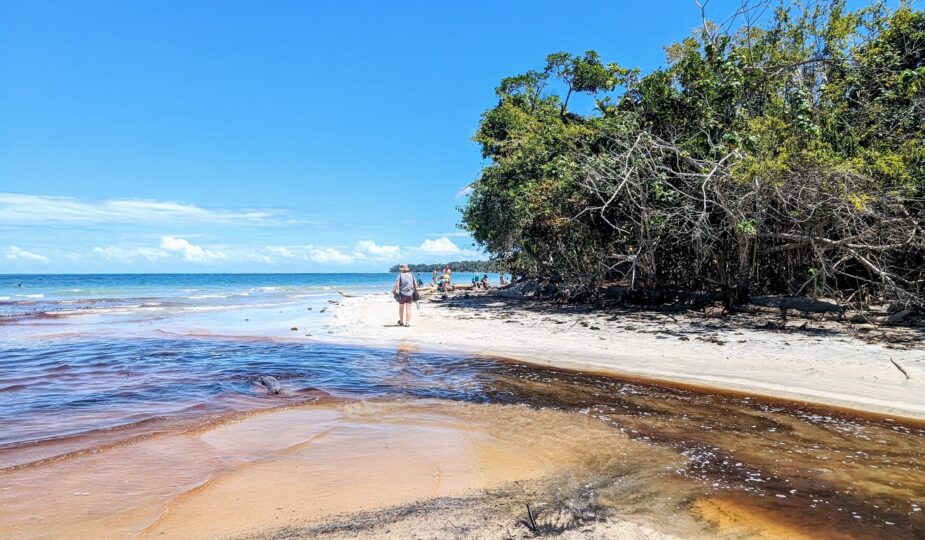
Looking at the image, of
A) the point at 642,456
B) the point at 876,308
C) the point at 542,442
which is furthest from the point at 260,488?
the point at 876,308

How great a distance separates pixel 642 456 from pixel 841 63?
12.9 meters

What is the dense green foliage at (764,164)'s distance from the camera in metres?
10.9

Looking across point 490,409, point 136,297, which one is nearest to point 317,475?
point 490,409

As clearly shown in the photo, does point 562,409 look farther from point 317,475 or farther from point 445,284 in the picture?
point 445,284

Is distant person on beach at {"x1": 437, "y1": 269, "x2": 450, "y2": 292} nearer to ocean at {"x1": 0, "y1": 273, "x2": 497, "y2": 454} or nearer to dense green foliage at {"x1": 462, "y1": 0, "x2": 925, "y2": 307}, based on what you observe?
dense green foliage at {"x1": 462, "y1": 0, "x2": 925, "y2": 307}

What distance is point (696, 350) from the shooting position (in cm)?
961

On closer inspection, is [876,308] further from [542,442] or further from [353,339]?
[353,339]

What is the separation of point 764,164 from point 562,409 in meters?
7.91

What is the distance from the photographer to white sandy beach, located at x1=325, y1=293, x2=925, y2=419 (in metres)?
6.98

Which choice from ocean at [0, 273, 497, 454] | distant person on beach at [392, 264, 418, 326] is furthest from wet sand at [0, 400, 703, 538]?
distant person on beach at [392, 264, 418, 326]

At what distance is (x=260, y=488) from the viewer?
156 inches

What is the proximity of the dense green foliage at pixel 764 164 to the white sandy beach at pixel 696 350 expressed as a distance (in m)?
1.92

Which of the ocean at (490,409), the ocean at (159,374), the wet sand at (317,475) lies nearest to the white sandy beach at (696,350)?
the ocean at (490,409)

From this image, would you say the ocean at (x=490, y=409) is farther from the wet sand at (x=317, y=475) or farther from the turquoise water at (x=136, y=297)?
the turquoise water at (x=136, y=297)
